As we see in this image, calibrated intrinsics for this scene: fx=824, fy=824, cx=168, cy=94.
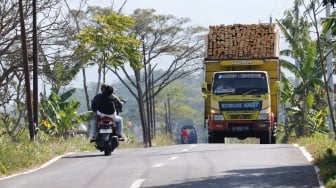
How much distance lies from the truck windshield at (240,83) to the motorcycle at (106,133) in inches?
332

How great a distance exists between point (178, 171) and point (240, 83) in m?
13.1

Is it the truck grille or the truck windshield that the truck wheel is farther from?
the truck windshield

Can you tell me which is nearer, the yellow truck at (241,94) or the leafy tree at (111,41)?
the yellow truck at (241,94)

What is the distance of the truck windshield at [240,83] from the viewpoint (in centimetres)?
2870

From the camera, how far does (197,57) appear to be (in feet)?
199

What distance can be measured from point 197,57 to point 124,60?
14069mm

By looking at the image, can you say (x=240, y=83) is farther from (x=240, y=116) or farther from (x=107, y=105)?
(x=107, y=105)

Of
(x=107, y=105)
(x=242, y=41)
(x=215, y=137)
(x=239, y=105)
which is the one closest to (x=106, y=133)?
(x=107, y=105)

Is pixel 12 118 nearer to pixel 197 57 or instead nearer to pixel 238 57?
pixel 197 57

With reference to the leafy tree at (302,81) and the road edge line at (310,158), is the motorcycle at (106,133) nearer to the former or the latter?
the road edge line at (310,158)

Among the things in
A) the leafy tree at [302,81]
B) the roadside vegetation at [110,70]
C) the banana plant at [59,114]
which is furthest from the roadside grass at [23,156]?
the leafy tree at [302,81]

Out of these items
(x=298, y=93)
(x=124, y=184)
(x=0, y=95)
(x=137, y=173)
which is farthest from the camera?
(x=298, y=93)

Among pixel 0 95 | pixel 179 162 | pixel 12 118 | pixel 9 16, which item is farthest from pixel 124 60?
pixel 179 162

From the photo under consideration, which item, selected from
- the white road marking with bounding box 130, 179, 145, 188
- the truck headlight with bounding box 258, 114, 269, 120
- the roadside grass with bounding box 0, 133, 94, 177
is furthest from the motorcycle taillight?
the truck headlight with bounding box 258, 114, 269, 120
